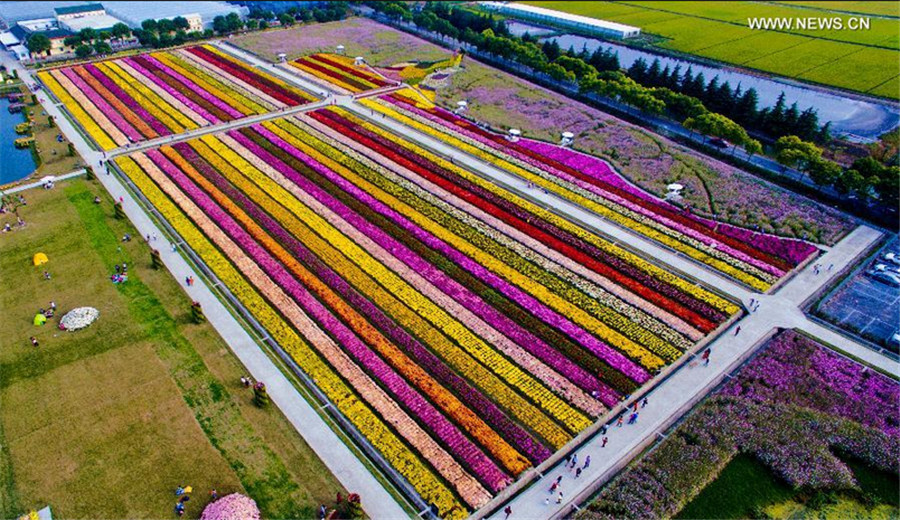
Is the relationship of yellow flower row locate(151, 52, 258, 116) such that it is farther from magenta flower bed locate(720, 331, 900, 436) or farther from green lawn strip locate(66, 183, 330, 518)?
magenta flower bed locate(720, 331, 900, 436)

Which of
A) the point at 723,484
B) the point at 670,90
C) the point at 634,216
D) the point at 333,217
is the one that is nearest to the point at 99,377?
the point at 333,217

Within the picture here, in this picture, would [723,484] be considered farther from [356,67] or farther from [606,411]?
[356,67]

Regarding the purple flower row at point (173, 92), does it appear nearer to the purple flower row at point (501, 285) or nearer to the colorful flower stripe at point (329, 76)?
the colorful flower stripe at point (329, 76)

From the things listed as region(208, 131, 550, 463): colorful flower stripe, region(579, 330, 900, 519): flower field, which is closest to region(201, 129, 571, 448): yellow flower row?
region(208, 131, 550, 463): colorful flower stripe

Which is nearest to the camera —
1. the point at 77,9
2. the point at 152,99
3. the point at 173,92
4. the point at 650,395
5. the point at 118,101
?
the point at 650,395

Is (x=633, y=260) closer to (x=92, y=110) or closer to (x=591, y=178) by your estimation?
(x=591, y=178)

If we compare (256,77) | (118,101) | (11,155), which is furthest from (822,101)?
(11,155)

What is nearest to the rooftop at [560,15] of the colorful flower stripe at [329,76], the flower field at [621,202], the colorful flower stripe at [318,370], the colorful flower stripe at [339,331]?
the colorful flower stripe at [329,76]
